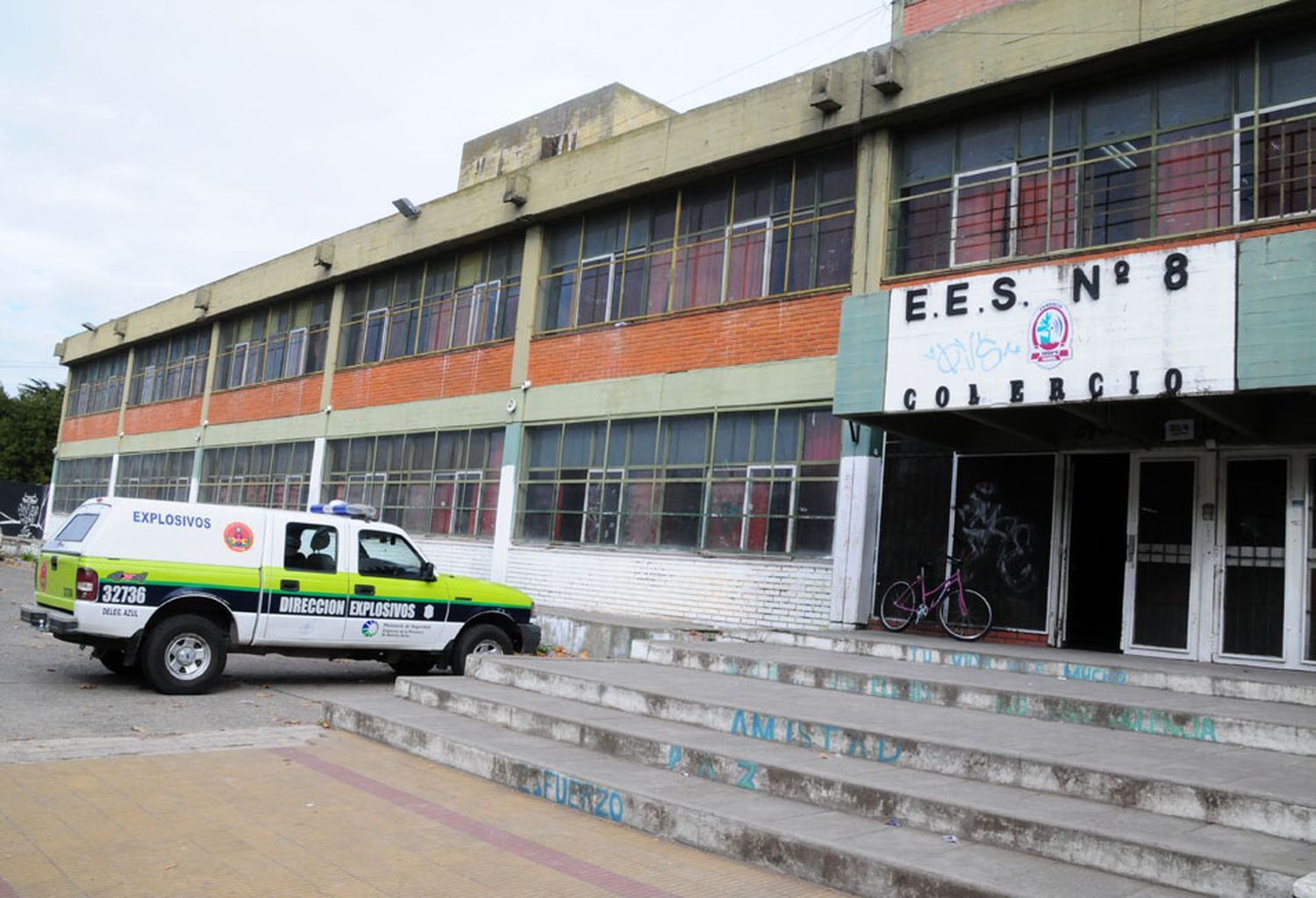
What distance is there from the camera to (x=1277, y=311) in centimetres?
A: 918

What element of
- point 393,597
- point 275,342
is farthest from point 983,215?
point 275,342

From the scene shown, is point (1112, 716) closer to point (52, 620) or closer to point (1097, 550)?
point (1097, 550)

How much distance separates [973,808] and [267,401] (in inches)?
1090

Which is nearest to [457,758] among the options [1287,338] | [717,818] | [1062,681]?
[717,818]

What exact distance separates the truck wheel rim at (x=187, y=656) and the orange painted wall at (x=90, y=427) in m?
32.1

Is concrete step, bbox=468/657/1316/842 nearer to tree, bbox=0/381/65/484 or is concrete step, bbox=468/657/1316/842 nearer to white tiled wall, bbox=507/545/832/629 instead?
white tiled wall, bbox=507/545/832/629

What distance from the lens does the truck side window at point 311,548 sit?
1148 cm

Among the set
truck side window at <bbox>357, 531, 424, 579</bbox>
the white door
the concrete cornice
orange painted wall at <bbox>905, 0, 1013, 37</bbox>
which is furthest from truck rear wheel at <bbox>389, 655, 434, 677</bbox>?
orange painted wall at <bbox>905, 0, 1013, 37</bbox>

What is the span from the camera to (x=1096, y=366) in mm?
10242

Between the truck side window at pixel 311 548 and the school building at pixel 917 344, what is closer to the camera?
the school building at pixel 917 344

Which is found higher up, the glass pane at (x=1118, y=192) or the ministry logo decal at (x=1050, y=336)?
the glass pane at (x=1118, y=192)

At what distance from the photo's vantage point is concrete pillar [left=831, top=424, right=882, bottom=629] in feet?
46.7

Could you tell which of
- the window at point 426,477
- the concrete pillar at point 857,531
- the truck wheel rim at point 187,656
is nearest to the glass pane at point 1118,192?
the concrete pillar at point 857,531

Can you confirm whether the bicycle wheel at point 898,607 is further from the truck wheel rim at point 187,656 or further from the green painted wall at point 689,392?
the truck wheel rim at point 187,656
